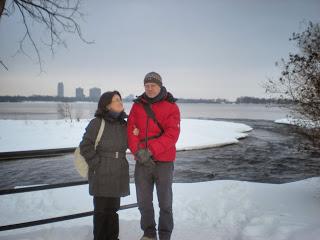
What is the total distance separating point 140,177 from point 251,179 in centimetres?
712

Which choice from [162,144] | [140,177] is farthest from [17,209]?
[162,144]

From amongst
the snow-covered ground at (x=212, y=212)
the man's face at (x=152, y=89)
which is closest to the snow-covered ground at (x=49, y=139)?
the snow-covered ground at (x=212, y=212)

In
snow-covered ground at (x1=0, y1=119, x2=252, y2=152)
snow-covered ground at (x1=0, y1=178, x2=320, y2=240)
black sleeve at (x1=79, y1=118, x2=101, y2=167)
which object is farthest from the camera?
snow-covered ground at (x1=0, y1=119, x2=252, y2=152)

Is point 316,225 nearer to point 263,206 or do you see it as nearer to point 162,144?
point 263,206

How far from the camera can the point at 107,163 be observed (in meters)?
3.70

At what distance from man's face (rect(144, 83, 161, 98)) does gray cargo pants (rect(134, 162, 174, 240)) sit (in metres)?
0.85

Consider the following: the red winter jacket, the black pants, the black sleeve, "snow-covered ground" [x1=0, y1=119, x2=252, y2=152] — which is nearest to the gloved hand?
the red winter jacket

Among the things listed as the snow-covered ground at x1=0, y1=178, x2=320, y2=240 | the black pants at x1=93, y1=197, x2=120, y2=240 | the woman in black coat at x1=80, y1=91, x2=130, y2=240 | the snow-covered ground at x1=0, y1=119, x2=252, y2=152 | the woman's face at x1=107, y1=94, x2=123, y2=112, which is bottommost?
the snow-covered ground at x1=0, y1=119, x2=252, y2=152

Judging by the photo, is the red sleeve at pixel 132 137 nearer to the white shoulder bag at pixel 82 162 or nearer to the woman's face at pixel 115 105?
the woman's face at pixel 115 105

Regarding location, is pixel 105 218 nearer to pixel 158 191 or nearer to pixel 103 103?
pixel 158 191

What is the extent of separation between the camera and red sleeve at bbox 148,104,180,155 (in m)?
3.71

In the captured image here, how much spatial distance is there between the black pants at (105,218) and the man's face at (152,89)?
134 centimetres

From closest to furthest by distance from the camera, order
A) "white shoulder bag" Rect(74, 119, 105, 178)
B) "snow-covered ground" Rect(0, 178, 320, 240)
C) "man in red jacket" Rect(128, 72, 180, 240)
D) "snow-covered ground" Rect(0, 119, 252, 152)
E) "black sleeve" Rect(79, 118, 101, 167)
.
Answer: "black sleeve" Rect(79, 118, 101, 167), "white shoulder bag" Rect(74, 119, 105, 178), "man in red jacket" Rect(128, 72, 180, 240), "snow-covered ground" Rect(0, 178, 320, 240), "snow-covered ground" Rect(0, 119, 252, 152)

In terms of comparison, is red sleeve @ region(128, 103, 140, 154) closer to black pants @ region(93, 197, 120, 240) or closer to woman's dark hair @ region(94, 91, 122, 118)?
woman's dark hair @ region(94, 91, 122, 118)
